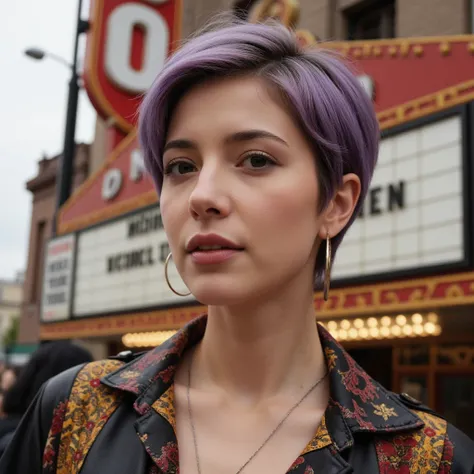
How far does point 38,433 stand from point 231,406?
489 mm

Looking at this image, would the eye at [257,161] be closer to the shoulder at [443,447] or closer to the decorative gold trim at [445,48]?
the shoulder at [443,447]

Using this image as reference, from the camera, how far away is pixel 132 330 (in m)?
9.97

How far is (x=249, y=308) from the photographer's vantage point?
1.63 metres

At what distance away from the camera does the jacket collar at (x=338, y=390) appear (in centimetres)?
156

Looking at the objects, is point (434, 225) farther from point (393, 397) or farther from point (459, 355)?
point (393, 397)

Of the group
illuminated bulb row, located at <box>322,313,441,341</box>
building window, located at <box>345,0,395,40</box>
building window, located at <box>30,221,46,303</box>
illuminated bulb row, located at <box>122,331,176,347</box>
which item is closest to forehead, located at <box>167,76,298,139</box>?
illuminated bulb row, located at <box>322,313,441,341</box>

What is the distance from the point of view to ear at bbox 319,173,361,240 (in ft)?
5.65

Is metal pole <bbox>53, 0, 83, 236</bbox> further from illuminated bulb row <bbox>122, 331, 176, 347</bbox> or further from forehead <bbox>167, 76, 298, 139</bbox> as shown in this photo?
forehead <bbox>167, 76, 298, 139</bbox>

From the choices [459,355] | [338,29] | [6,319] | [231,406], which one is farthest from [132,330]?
[6,319]

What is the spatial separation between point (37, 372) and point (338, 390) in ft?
7.00

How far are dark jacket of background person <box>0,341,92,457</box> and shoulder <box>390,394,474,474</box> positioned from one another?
2.09 metres

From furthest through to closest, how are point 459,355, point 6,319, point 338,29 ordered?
point 6,319 → point 338,29 → point 459,355

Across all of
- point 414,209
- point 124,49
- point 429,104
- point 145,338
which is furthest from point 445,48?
point 124,49

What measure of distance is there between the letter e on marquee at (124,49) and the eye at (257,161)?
9778mm
